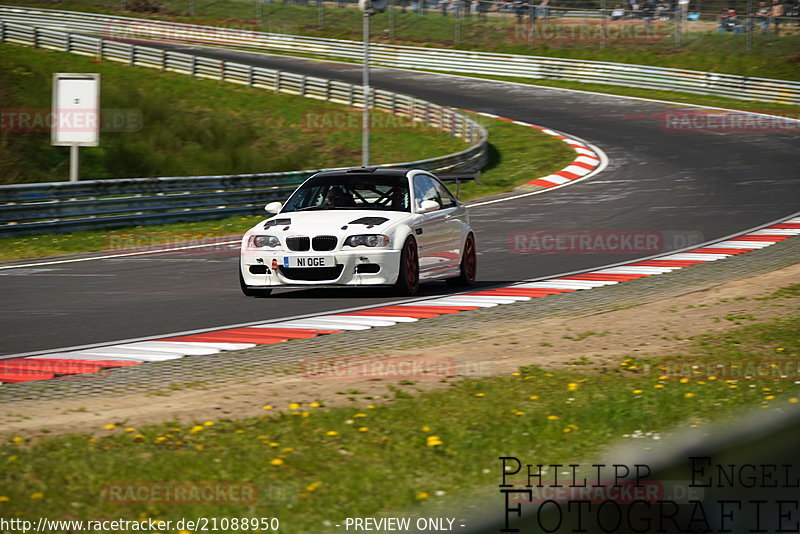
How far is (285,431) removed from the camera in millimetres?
6430

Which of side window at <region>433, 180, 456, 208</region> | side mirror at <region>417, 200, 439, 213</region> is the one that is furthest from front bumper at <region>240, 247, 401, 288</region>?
side window at <region>433, 180, 456, 208</region>

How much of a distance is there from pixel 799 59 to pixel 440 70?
1596cm

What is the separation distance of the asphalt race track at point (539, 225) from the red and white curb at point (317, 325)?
45 centimetres

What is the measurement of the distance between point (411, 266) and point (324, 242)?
1097 millimetres

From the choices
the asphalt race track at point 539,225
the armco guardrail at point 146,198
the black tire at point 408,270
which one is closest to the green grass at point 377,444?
the asphalt race track at point 539,225

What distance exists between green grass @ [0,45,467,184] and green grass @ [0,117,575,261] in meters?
2.12

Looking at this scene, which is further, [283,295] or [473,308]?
[283,295]

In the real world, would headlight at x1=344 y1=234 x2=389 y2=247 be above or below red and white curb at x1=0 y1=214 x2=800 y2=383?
above

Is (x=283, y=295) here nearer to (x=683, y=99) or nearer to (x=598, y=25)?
(x=683, y=99)

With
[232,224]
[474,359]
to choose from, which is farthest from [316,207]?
[232,224]

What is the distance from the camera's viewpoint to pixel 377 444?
6.16m

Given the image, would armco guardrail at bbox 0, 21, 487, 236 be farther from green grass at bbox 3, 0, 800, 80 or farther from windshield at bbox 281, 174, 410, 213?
green grass at bbox 3, 0, 800, 80

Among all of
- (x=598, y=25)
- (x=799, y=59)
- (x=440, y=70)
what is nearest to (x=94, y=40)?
(x=440, y=70)

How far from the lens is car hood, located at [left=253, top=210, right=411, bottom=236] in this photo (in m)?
→ 12.2
